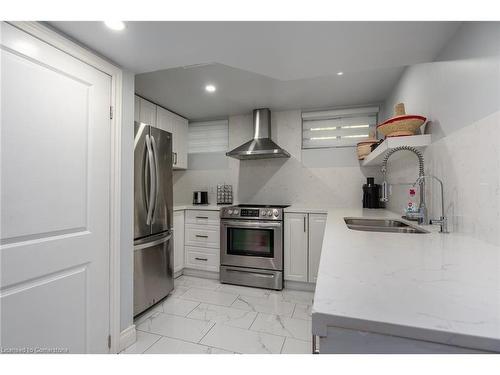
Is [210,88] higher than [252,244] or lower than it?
higher

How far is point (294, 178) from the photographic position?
3264mm

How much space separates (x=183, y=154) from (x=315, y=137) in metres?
2.02

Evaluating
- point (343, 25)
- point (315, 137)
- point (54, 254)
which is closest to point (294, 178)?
point (315, 137)

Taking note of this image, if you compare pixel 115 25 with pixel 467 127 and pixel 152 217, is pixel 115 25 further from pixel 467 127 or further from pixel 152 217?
pixel 467 127

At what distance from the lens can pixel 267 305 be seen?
230cm

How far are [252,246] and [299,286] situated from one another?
72cm

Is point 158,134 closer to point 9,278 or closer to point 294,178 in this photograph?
point 9,278

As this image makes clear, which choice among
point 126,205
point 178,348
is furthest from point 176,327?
point 126,205

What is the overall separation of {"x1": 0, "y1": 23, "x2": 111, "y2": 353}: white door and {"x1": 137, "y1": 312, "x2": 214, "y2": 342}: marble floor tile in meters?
0.46

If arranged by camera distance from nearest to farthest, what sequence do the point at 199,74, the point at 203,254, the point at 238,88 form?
1. the point at 199,74
2. the point at 238,88
3. the point at 203,254

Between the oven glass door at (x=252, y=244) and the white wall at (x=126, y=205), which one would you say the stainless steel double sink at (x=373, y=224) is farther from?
the white wall at (x=126, y=205)

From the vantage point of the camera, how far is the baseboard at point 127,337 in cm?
161

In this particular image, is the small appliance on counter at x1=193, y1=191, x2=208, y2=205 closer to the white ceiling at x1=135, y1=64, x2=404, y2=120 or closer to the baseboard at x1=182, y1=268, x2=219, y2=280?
the baseboard at x1=182, y1=268, x2=219, y2=280

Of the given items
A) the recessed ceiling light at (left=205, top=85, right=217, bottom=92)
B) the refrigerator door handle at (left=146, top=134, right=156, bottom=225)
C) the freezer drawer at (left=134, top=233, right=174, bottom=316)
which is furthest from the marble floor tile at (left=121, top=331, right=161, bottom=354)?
the recessed ceiling light at (left=205, top=85, right=217, bottom=92)
